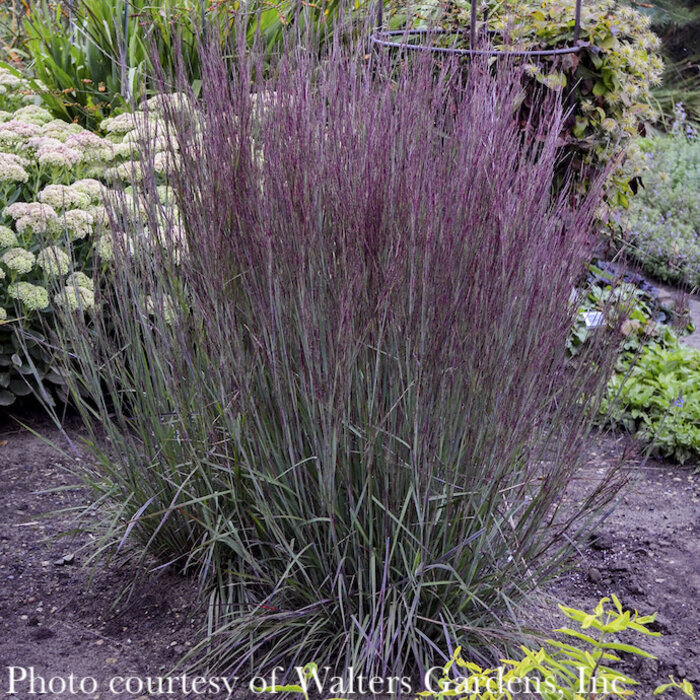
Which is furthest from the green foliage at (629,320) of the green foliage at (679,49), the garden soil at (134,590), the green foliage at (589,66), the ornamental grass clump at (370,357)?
the green foliage at (679,49)

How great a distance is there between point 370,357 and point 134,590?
3.45 feet

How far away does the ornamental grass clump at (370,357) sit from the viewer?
1.89 metres

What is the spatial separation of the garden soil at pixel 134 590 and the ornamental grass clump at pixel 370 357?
26 cm

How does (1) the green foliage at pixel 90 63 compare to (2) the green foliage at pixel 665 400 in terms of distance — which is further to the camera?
(1) the green foliage at pixel 90 63

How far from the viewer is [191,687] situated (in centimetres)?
204

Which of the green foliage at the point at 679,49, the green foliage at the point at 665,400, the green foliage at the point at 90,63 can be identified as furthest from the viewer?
the green foliage at the point at 679,49

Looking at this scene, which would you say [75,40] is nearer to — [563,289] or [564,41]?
[564,41]

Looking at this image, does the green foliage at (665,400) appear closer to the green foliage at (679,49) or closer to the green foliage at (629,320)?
the green foliage at (629,320)

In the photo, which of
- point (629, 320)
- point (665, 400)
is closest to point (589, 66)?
point (629, 320)

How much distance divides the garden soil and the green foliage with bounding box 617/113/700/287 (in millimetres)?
2774

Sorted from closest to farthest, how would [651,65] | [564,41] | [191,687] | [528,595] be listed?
[191,687] < [528,595] < [564,41] < [651,65]

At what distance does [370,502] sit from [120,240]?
1.04 meters

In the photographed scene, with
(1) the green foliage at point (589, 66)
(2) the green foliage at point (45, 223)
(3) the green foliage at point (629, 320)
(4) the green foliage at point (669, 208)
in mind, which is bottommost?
(4) the green foliage at point (669, 208)

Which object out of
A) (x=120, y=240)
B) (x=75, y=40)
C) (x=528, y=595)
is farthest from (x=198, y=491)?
(x=75, y=40)
